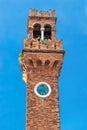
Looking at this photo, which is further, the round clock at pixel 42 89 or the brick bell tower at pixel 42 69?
the round clock at pixel 42 89

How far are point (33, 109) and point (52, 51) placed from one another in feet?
19.3

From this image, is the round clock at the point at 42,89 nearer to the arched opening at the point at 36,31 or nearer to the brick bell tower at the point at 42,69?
the brick bell tower at the point at 42,69

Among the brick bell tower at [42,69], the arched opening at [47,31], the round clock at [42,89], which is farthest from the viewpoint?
the arched opening at [47,31]

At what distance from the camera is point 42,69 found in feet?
134

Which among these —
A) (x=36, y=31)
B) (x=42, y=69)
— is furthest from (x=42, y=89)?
(x=36, y=31)

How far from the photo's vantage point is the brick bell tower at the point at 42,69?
38500mm

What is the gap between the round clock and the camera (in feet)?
131

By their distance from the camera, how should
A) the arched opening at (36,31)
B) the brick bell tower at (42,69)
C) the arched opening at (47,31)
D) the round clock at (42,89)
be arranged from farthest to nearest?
1. the arched opening at (47,31)
2. the arched opening at (36,31)
3. the round clock at (42,89)
4. the brick bell tower at (42,69)

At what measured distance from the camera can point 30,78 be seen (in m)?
40.3

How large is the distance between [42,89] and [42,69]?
195 cm

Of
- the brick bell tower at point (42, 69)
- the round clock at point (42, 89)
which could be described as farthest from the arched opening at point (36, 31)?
the round clock at point (42, 89)

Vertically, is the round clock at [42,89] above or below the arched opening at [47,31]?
below

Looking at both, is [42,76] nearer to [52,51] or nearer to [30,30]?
[52,51]

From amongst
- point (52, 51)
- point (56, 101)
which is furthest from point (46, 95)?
point (52, 51)
